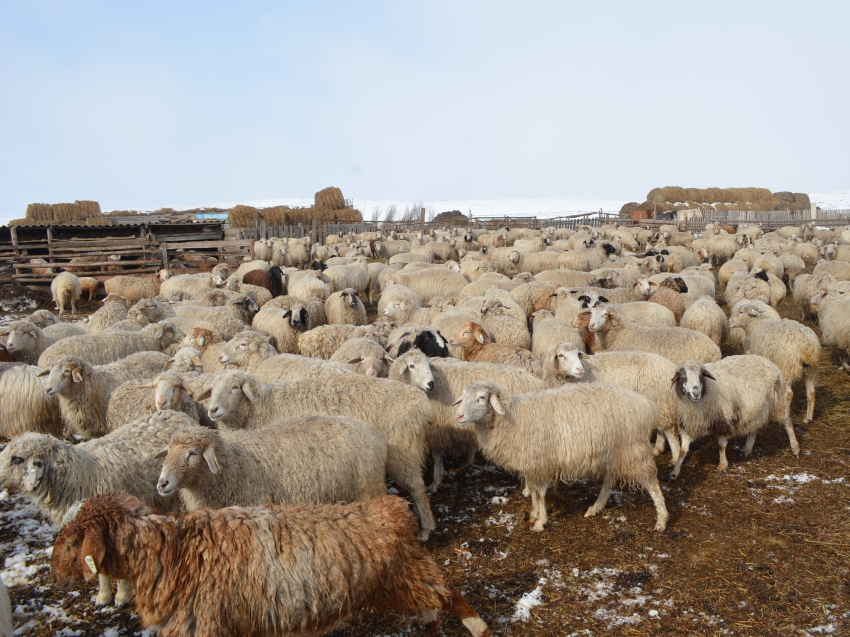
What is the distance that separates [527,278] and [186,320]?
806cm

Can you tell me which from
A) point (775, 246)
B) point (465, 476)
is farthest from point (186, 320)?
point (775, 246)

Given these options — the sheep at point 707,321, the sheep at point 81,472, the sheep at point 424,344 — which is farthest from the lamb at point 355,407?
the sheep at point 707,321

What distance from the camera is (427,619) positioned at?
3836 millimetres

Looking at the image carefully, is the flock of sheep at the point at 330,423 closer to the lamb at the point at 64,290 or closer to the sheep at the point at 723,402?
the sheep at the point at 723,402

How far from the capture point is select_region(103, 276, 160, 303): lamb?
651 inches

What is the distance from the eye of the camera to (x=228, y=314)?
11.0 m

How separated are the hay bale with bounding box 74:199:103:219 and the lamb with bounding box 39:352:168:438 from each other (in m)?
39.5

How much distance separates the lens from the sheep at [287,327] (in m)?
10.7

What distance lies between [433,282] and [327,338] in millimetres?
5779

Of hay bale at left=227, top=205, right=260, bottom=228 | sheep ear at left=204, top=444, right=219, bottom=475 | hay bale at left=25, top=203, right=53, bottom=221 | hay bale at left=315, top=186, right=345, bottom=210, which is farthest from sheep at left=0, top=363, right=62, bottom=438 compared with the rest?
A: hay bale at left=315, top=186, right=345, bottom=210

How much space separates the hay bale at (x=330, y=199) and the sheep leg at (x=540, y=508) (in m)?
41.5

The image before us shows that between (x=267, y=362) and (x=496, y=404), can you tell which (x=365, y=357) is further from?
(x=496, y=404)

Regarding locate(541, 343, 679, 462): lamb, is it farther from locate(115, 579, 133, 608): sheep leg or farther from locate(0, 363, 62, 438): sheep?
locate(0, 363, 62, 438): sheep

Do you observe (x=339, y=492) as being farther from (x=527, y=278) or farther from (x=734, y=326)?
(x=527, y=278)
